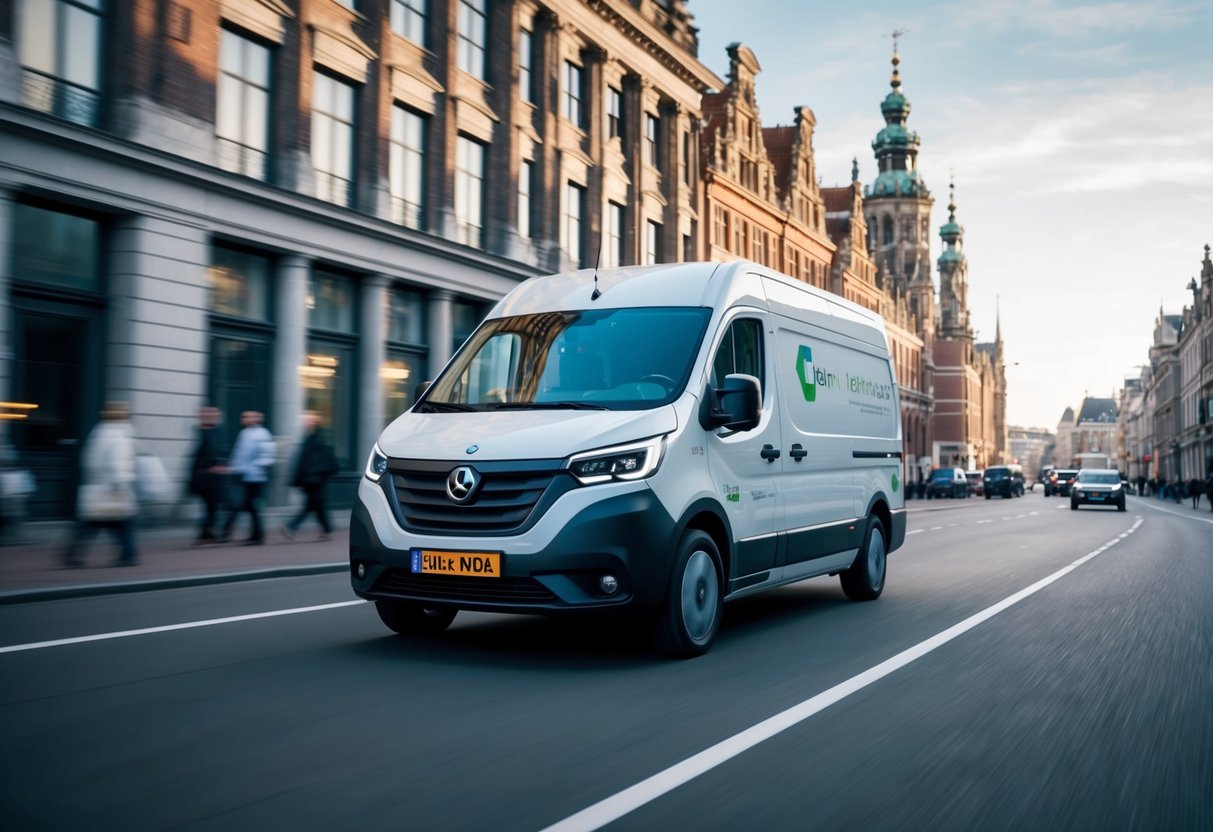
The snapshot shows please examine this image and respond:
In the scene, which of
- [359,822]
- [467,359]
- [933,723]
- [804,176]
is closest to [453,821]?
[359,822]

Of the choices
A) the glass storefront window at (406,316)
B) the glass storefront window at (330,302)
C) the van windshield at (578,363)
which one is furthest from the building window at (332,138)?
the van windshield at (578,363)

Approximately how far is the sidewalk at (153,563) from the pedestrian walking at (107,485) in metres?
0.43

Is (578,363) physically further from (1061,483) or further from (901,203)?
(901,203)

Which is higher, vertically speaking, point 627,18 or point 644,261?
point 627,18

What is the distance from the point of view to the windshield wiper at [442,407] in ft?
24.6

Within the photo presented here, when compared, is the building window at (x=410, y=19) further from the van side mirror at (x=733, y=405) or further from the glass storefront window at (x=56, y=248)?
the van side mirror at (x=733, y=405)

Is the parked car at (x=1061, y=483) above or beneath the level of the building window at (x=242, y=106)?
beneath

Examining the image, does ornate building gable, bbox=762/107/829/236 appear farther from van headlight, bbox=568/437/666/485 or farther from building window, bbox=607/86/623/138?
van headlight, bbox=568/437/666/485

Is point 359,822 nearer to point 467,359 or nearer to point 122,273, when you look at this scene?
point 467,359

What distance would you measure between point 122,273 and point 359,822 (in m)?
15.8

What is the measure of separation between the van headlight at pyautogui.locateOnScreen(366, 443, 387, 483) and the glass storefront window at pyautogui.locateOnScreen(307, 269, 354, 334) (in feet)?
52.6

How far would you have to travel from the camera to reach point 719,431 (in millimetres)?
7457

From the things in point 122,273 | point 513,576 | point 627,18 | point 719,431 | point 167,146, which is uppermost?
point 627,18

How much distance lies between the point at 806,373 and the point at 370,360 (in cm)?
1643
